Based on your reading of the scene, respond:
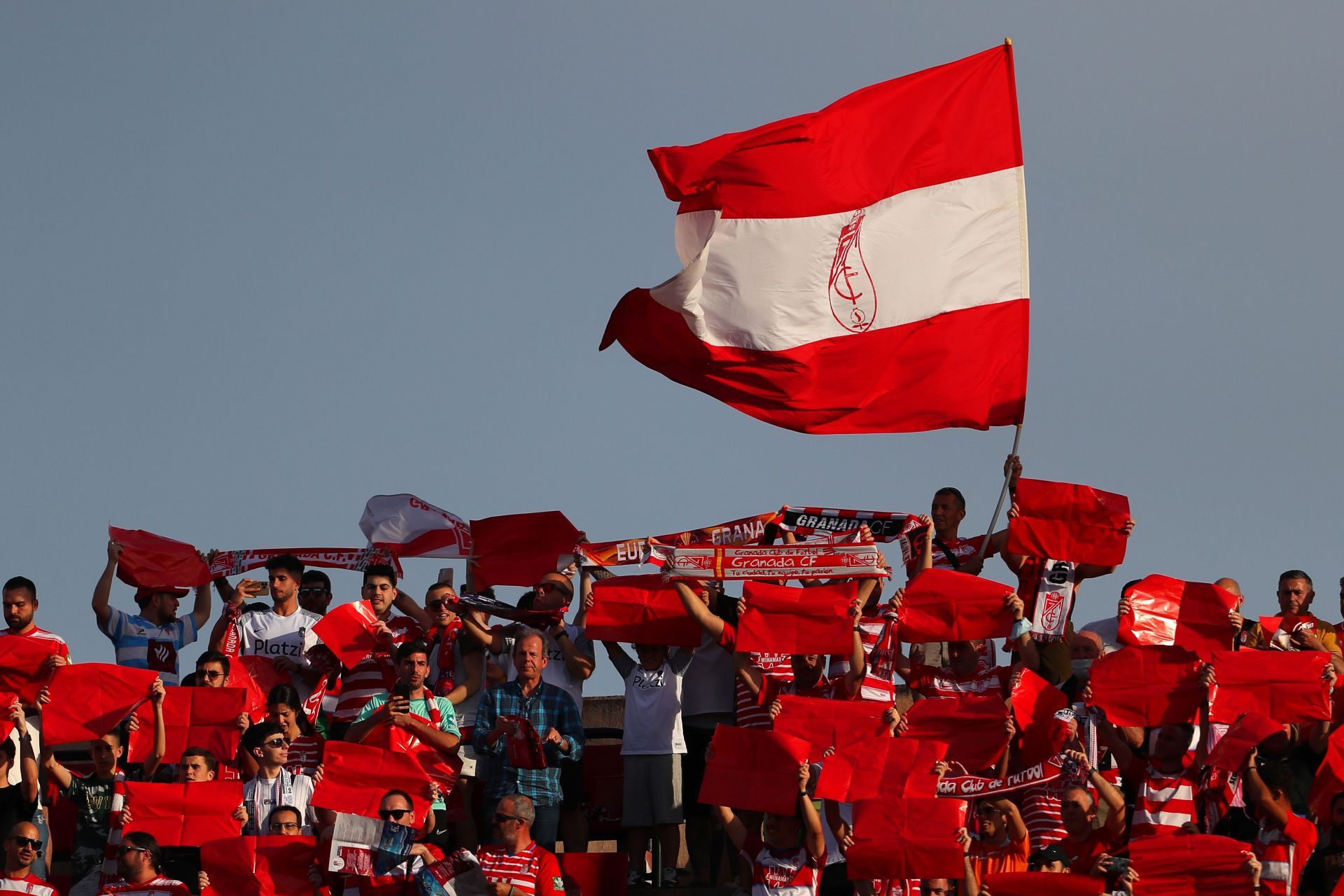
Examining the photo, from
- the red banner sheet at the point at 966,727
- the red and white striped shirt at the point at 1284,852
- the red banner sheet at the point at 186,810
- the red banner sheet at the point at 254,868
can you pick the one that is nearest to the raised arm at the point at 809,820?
the red banner sheet at the point at 966,727

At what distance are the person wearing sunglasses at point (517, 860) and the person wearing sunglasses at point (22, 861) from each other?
2.92m

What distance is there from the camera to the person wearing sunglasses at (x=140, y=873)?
14391mm

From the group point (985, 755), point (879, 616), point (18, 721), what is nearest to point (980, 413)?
point (879, 616)

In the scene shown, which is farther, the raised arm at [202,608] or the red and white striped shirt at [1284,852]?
the raised arm at [202,608]

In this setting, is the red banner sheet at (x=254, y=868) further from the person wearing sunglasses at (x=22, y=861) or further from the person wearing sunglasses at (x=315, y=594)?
the person wearing sunglasses at (x=315, y=594)

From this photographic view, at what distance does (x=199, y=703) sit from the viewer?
15578mm

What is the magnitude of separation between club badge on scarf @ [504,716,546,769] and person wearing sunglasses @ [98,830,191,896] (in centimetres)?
240

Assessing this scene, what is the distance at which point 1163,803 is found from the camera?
14.5 m

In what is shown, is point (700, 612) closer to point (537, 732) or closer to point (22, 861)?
point (537, 732)

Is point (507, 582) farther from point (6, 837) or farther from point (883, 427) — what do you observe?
point (6, 837)

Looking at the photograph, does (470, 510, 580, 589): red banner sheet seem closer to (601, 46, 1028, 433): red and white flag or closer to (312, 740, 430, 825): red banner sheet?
(601, 46, 1028, 433): red and white flag

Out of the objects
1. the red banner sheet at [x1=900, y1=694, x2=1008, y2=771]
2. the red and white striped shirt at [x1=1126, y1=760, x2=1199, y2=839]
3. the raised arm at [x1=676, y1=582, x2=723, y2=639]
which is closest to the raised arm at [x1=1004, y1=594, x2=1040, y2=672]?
the red banner sheet at [x1=900, y1=694, x2=1008, y2=771]

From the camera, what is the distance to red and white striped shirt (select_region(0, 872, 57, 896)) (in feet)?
47.0

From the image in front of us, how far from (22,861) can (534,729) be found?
139 inches
